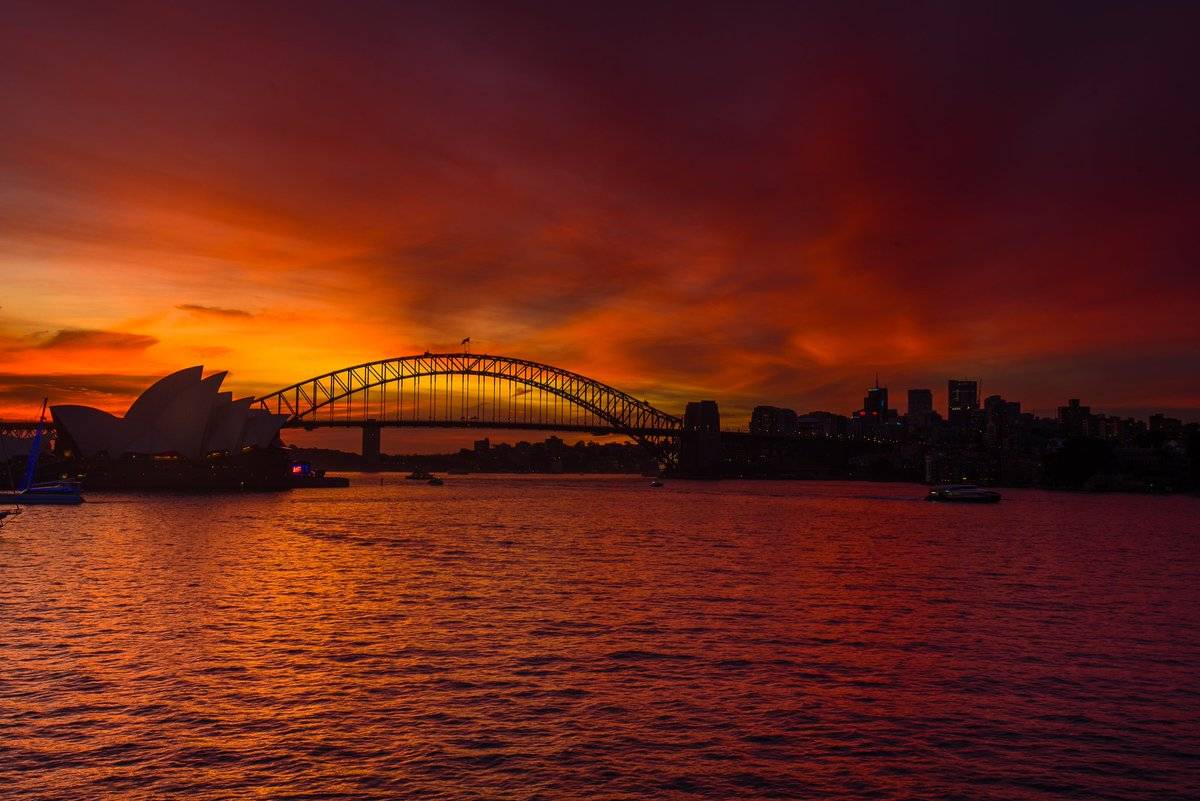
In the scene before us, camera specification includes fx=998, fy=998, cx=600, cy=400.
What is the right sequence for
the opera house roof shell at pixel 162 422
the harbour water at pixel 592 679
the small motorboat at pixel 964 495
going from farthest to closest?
the opera house roof shell at pixel 162 422
the small motorboat at pixel 964 495
the harbour water at pixel 592 679

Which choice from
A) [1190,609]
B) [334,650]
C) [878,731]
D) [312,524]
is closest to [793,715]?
[878,731]

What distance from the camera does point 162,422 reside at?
148875 millimetres

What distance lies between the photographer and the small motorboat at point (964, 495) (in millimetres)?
138875

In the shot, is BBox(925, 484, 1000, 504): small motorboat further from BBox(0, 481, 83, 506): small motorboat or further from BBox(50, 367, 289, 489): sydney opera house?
BBox(0, 481, 83, 506): small motorboat

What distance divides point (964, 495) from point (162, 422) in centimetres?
11763

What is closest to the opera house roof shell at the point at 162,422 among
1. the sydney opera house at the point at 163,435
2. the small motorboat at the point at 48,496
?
the sydney opera house at the point at 163,435

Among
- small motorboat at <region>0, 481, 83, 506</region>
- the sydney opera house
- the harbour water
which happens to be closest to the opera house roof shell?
the sydney opera house

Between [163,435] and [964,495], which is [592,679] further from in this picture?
[163,435]

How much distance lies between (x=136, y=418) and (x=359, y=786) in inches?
5928

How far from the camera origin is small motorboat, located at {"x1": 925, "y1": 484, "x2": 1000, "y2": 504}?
456ft

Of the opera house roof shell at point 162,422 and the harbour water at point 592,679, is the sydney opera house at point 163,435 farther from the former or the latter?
the harbour water at point 592,679

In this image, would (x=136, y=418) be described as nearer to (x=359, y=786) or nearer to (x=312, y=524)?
(x=312, y=524)

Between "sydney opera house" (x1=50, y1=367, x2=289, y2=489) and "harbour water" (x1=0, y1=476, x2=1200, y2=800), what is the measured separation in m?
106

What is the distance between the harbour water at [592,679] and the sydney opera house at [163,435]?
348ft
